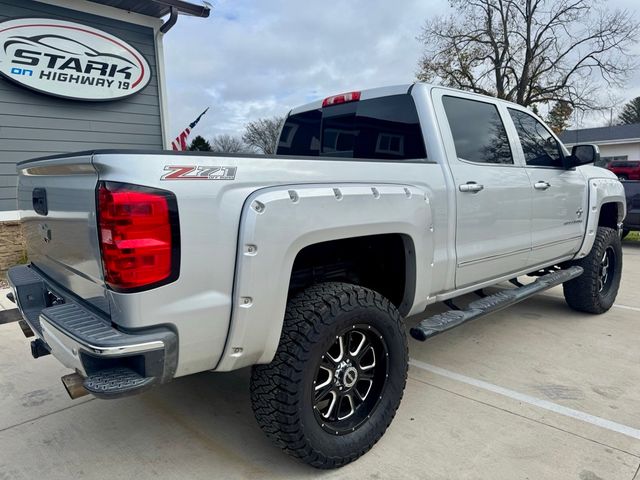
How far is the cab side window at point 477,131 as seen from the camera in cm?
331

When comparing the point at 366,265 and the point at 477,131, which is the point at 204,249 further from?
the point at 477,131

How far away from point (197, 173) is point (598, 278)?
15.0 ft

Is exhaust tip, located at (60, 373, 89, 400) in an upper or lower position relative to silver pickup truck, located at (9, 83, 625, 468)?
lower

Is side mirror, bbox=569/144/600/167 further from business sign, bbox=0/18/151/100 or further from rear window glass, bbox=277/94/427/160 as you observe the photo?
business sign, bbox=0/18/151/100

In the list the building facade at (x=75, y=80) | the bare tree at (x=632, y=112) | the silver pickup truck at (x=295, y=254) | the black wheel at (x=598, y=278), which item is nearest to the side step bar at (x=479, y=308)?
the silver pickup truck at (x=295, y=254)

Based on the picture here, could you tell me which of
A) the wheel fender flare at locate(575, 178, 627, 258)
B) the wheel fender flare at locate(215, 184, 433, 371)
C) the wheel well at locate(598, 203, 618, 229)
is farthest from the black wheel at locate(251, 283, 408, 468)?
the wheel well at locate(598, 203, 618, 229)

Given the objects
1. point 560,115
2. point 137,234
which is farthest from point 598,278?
point 560,115

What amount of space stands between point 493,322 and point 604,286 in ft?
4.80

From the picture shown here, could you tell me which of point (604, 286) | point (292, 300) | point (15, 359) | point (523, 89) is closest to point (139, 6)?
point (15, 359)

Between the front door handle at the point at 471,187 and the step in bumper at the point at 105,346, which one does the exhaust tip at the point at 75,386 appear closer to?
the step in bumper at the point at 105,346

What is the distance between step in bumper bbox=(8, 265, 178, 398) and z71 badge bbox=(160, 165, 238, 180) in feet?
1.98

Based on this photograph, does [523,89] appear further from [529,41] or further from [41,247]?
[41,247]

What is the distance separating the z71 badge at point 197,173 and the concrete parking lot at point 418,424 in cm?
155

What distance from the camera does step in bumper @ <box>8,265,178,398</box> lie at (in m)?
1.78
